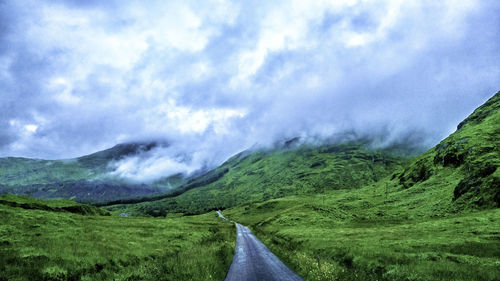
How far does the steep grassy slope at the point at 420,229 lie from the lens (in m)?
20.6

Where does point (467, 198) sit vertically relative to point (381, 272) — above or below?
below

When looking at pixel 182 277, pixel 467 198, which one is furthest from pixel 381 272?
pixel 467 198

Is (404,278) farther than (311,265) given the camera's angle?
No

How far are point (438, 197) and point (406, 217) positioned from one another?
55.2 ft

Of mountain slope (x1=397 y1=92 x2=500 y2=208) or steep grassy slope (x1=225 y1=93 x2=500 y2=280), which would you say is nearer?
steep grassy slope (x1=225 y1=93 x2=500 y2=280)

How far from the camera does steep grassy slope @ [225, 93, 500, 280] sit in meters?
20.6

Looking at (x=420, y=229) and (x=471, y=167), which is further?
(x=471, y=167)

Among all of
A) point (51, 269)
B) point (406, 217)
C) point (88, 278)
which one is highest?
point (51, 269)

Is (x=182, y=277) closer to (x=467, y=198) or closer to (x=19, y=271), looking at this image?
(x=19, y=271)

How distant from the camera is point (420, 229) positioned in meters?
49.5

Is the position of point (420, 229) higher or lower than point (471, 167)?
lower

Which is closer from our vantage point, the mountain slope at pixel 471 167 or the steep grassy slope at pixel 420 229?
the steep grassy slope at pixel 420 229

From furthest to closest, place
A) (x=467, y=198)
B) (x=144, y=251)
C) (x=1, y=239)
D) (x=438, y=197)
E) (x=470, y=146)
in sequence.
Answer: (x=470, y=146) → (x=438, y=197) → (x=467, y=198) → (x=144, y=251) → (x=1, y=239)

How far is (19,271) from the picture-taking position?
592 inches
